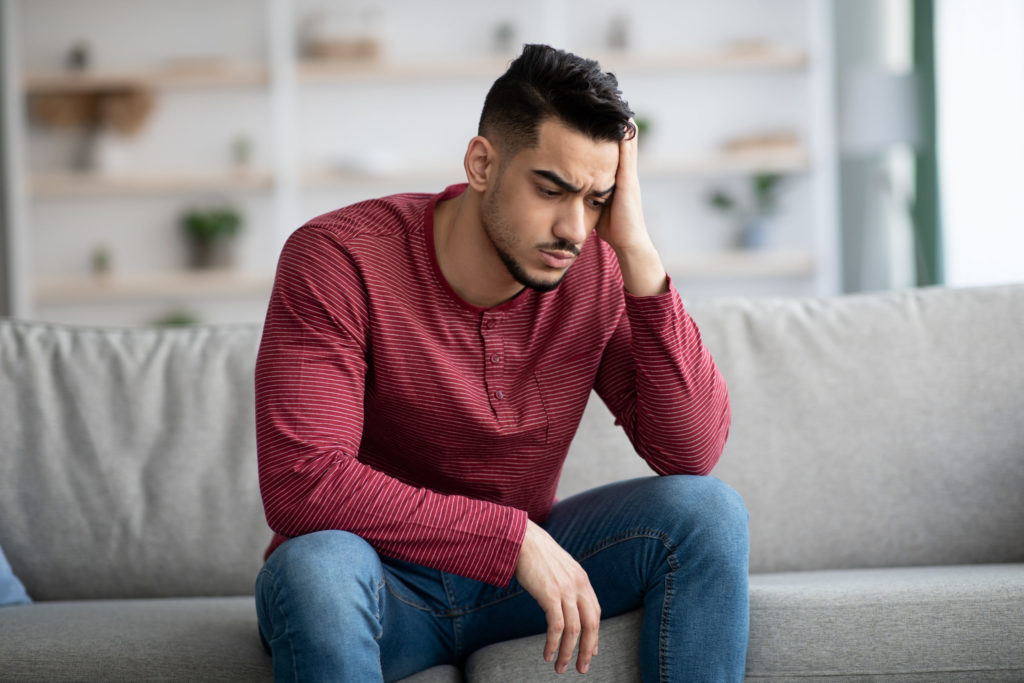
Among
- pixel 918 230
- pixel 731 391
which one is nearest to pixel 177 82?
pixel 918 230

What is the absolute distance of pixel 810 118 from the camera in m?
4.86

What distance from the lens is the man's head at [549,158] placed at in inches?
52.4

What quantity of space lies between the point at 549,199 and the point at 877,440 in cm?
84

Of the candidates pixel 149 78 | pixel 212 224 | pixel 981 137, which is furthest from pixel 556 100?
pixel 149 78

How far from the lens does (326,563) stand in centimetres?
112

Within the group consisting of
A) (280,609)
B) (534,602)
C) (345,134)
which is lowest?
(534,602)

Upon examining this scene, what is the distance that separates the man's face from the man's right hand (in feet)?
1.19

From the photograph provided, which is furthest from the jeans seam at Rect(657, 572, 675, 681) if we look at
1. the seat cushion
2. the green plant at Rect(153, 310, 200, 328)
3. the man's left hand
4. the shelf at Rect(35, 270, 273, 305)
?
the green plant at Rect(153, 310, 200, 328)

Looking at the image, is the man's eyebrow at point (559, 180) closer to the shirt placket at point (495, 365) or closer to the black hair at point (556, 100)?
the black hair at point (556, 100)

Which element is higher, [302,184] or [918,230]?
[302,184]

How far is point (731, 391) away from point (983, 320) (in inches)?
19.3

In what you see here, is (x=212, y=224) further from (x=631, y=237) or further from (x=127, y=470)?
(x=631, y=237)

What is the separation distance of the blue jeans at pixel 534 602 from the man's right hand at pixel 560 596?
11 cm

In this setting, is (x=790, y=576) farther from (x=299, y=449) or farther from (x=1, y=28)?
(x=1, y=28)
